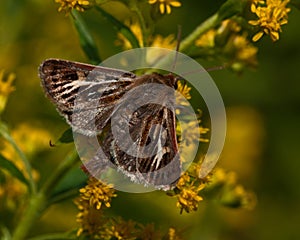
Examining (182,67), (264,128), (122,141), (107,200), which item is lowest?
(107,200)

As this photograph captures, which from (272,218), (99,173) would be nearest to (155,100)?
(99,173)

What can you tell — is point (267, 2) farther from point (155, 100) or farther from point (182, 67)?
point (155, 100)

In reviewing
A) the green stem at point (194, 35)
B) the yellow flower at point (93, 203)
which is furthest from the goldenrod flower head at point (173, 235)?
the green stem at point (194, 35)

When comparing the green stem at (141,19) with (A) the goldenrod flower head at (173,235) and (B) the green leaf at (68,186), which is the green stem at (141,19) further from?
(A) the goldenrod flower head at (173,235)

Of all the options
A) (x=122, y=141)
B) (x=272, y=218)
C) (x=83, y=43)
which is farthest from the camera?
(x=272, y=218)

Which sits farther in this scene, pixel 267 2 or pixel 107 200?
pixel 267 2

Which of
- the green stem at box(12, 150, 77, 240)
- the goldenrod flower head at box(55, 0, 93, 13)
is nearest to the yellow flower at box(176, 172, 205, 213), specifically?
the green stem at box(12, 150, 77, 240)

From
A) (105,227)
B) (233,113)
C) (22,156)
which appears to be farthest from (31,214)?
(233,113)
